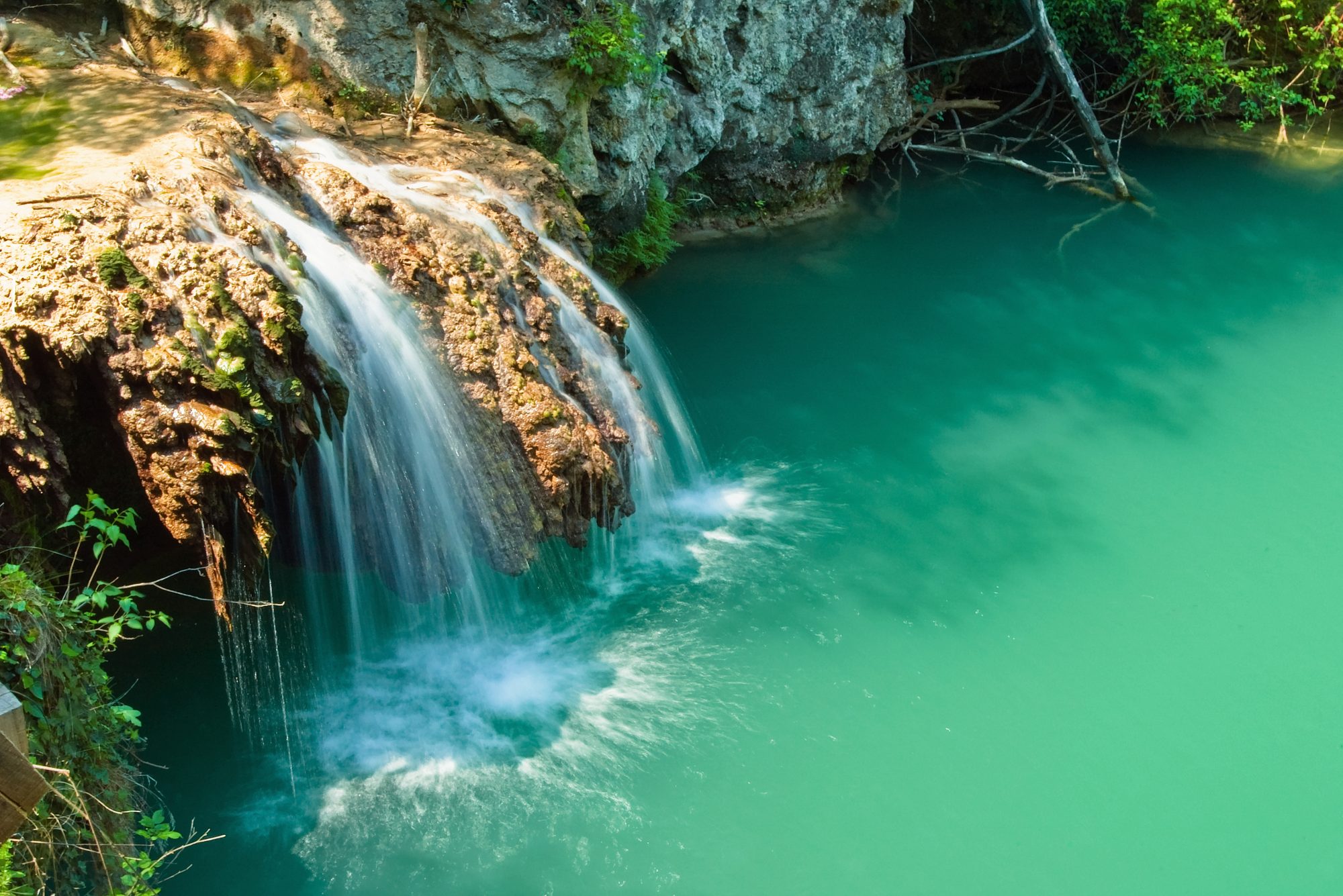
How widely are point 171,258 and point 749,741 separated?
3.38 m

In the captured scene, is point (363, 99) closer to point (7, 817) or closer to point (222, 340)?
point (222, 340)

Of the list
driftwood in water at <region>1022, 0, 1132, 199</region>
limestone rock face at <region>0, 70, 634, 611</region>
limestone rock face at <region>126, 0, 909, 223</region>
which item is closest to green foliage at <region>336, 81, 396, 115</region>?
limestone rock face at <region>126, 0, 909, 223</region>

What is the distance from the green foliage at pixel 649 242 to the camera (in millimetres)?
8992

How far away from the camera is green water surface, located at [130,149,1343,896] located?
4.75 metres

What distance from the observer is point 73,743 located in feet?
12.4

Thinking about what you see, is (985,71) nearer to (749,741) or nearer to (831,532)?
(831,532)

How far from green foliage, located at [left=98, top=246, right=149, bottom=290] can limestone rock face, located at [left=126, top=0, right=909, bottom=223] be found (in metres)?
3.22

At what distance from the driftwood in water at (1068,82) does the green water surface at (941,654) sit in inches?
105

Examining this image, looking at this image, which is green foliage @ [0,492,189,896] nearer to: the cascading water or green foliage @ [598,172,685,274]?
the cascading water

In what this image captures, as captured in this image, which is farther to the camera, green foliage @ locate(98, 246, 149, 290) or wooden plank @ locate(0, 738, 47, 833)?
green foliage @ locate(98, 246, 149, 290)

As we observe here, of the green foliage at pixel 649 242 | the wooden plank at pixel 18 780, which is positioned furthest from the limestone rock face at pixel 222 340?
the green foliage at pixel 649 242

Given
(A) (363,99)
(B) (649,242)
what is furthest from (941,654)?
(A) (363,99)

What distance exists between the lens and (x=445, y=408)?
5.35m

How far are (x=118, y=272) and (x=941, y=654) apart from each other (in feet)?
14.1
